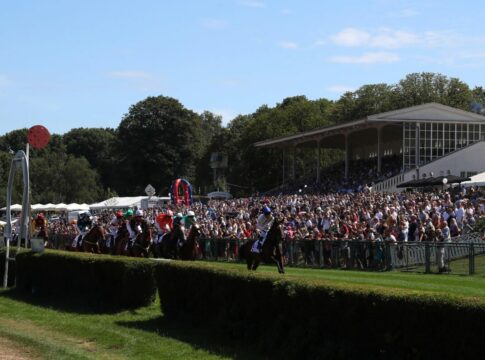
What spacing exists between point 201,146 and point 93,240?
71666 millimetres

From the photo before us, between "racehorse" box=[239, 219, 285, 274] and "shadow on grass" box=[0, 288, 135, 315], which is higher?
"racehorse" box=[239, 219, 285, 274]

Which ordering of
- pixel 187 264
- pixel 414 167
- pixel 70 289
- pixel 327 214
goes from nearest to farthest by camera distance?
1. pixel 187 264
2. pixel 70 289
3. pixel 327 214
4. pixel 414 167

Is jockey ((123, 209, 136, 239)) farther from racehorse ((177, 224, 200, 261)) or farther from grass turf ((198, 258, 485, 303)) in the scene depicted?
grass turf ((198, 258, 485, 303))

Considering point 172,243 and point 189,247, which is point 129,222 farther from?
point 189,247

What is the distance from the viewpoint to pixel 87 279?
16875 mm

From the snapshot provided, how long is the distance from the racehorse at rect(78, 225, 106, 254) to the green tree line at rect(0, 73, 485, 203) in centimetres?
5390

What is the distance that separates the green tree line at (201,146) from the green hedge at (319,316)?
66273mm

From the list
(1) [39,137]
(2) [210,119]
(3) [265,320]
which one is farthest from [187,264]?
(2) [210,119]

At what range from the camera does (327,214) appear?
29.3 meters

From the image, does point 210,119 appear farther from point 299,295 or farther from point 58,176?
point 299,295

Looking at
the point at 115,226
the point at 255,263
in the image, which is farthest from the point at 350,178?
the point at 255,263

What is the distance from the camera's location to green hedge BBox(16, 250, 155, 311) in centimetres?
1529

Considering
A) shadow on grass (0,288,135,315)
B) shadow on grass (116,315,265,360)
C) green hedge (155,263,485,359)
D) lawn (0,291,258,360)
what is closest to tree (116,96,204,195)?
shadow on grass (0,288,135,315)

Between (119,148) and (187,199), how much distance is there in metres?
35.6
